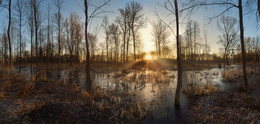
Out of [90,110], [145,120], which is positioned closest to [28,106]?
[90,110]

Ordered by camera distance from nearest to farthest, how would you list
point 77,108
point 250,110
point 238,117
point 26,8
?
point 238,117
point 250,110
point 77,108
point 26,8

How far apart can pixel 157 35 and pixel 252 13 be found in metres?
26.6

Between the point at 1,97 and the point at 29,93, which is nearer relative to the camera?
the point at 1,97

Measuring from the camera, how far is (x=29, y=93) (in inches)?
221

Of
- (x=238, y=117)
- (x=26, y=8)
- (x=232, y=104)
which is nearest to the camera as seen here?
(x=238, y=117)

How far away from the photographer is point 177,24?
4.95 meters

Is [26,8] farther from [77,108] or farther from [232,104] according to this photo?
[232,104]

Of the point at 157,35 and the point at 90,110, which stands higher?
the point at 157,35

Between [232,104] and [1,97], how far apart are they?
10489mm

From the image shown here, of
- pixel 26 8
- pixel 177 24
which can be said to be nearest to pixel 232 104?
pixel 177 24

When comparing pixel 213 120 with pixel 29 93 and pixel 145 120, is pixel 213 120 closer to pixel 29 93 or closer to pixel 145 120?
pixel 145 120

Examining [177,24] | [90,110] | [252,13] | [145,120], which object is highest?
[252,13]

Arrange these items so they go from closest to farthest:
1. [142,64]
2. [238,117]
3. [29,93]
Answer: [238,117], [29,93], [142,64]

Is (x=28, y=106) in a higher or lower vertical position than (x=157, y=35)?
lower
